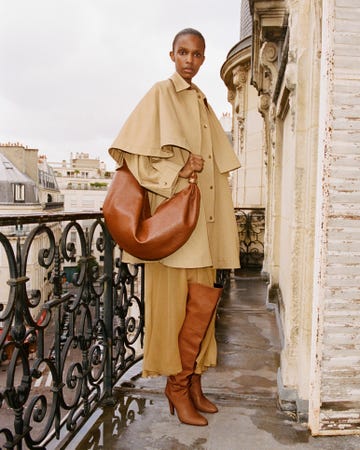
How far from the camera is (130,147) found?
2.27 meters

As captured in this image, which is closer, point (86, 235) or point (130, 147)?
point (130, 147)

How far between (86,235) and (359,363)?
1767 millimetres

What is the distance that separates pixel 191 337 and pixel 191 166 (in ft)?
3.25

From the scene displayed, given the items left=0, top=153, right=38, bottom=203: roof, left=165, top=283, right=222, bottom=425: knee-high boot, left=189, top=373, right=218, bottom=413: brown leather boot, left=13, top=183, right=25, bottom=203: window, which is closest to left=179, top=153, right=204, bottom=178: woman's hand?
left=165, top=283, right=222, bottom=425: knee-high boot

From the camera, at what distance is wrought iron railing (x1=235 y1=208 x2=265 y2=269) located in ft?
32.4

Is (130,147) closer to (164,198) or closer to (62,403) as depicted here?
(164,198)

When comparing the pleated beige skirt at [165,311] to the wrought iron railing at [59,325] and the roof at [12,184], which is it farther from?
the roof at [12,184]

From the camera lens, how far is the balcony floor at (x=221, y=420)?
2.38 metres

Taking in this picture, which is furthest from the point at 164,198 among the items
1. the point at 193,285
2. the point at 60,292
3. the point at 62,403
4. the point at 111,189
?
the point at 62,403

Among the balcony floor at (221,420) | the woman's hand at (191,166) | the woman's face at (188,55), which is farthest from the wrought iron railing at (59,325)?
the woman's face at (188,55)

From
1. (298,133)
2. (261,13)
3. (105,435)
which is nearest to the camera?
(105,435)

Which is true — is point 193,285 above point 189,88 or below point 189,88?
below

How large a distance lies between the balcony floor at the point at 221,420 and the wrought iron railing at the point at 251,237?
6.00 meters

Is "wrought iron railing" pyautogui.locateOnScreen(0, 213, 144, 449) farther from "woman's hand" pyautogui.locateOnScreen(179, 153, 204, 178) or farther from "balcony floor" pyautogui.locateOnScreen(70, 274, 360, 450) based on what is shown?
"woman's hand" pyautogui.locateOnScreen(179, 153, 204, 178)
